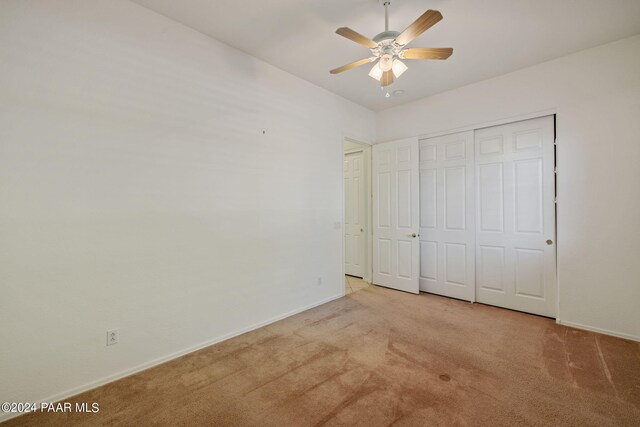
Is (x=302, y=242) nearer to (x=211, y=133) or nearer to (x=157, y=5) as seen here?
(x=211, y=133)

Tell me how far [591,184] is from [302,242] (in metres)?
3.24

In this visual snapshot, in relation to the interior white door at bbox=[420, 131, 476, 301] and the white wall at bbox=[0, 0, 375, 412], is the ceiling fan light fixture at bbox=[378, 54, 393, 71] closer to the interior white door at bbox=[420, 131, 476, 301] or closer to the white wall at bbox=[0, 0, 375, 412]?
the white wall at bbox=[0, 0, 375, 412]

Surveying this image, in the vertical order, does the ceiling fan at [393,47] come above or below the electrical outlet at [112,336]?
above

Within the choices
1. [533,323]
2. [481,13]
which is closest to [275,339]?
[533,323]

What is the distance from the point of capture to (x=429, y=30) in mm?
2633

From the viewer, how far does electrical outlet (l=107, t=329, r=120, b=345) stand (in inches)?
84.4

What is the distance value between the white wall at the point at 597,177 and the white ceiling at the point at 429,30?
0.25 m

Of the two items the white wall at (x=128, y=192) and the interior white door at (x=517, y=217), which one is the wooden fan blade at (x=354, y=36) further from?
the interior white door at (x=517, y=217)

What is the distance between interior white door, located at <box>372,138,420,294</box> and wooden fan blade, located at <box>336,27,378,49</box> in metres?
2.34

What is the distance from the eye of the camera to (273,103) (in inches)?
130

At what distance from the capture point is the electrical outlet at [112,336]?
2143mm

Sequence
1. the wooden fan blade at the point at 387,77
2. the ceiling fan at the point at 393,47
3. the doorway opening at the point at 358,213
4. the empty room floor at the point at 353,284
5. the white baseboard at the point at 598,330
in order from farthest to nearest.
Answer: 1. the doorway opening at the point at 358,213
2. the empty room floor at the point at 353,284
3. the white baseboard at the point at 598,330
4. the wooden fan blade at the point at 387,77
5. the ceiling fan at the point at 393,47

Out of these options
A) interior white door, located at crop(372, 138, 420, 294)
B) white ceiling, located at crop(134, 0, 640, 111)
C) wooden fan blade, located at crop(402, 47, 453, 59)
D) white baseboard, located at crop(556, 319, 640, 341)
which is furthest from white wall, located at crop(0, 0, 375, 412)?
white baseboard, located at crop(556, 319, 640, 341)

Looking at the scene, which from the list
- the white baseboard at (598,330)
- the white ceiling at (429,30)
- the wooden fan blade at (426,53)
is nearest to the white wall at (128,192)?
the white ceiling at (429,30)
